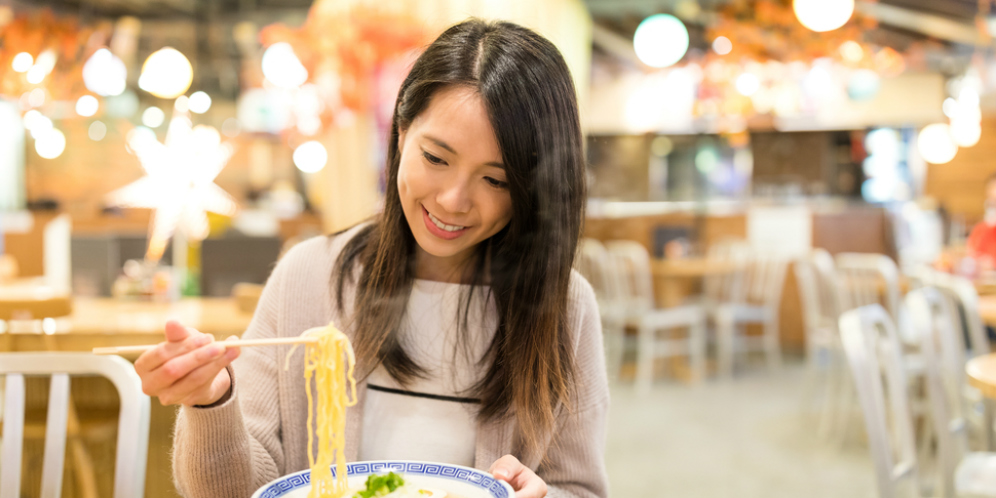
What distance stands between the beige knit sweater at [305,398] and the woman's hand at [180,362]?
295mm

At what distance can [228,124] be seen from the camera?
36.1 feet

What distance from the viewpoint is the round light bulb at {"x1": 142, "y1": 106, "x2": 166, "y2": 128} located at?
10.0 m

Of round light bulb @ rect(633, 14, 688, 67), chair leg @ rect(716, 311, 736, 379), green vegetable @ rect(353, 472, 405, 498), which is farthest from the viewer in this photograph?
round light bulb @ rect(633, 14, 688, 67)

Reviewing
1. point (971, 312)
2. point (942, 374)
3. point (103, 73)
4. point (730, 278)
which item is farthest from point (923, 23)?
point (103, 73)

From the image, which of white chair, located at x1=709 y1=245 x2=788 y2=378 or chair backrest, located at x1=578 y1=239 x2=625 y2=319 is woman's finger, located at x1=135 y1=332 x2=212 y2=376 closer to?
chair backrest, located at x1=578 y1=239 x2=625 y2=319

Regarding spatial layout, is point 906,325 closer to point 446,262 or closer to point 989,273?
point 989,273

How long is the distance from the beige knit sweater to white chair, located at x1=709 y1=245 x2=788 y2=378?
464 cm

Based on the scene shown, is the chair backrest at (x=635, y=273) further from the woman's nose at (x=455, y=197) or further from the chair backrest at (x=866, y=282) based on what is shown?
the woman's nose at (x=455, y=197)

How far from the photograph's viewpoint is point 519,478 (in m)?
0.89

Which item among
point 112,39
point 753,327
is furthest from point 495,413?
point 112,39

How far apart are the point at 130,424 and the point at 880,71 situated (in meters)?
9.82

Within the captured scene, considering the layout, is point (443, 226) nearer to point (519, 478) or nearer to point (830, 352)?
point (519, 478)

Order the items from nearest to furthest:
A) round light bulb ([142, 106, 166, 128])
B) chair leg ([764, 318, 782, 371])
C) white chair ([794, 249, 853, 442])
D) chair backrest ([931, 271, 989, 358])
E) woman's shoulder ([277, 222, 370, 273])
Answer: woman's shoulder ([277, 222, 370, 273]) < chair backrest ([931, 271, 989, 358]) < white chair ([794, 249, 853, 442]) < chair leg ([764, 318, 782, 371]) < round light bulb ([142, 106, 166, 128])

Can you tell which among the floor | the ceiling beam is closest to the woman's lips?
the floor
